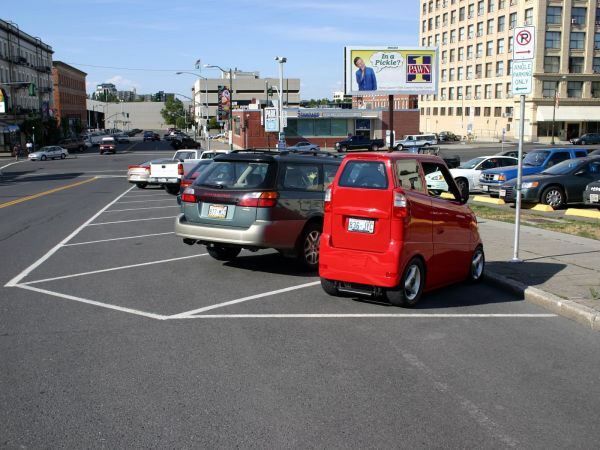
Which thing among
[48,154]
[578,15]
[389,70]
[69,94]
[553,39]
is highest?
[578,15]

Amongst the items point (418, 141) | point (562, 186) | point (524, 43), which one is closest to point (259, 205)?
point (524, 43)

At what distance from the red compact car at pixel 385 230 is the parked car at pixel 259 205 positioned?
1.66 metres

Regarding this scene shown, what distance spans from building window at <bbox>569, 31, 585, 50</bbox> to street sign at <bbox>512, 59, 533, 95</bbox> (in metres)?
81.2

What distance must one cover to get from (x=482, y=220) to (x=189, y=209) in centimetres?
859

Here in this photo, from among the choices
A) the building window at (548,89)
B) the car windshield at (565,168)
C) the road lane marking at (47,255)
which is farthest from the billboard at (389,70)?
the building window at (548,89)

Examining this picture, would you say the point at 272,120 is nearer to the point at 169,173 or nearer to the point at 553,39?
the point at 169,173

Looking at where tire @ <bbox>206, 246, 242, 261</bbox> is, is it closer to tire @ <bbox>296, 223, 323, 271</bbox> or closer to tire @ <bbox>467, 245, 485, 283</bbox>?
tire @ <bbox>296, 223, 323, 271</bbox>

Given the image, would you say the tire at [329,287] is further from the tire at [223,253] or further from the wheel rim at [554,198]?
the wheel rim at [554,198]

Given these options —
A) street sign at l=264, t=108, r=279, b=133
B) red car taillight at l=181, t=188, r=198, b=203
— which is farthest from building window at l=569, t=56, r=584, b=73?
red car taillight at l=181, t=188, r=198, b=203

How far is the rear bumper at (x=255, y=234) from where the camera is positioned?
9.81m

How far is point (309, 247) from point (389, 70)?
901 inches

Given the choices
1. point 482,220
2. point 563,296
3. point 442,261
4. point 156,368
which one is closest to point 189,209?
point 442,261

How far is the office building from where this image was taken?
82750 mm

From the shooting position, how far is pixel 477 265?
383 inches
